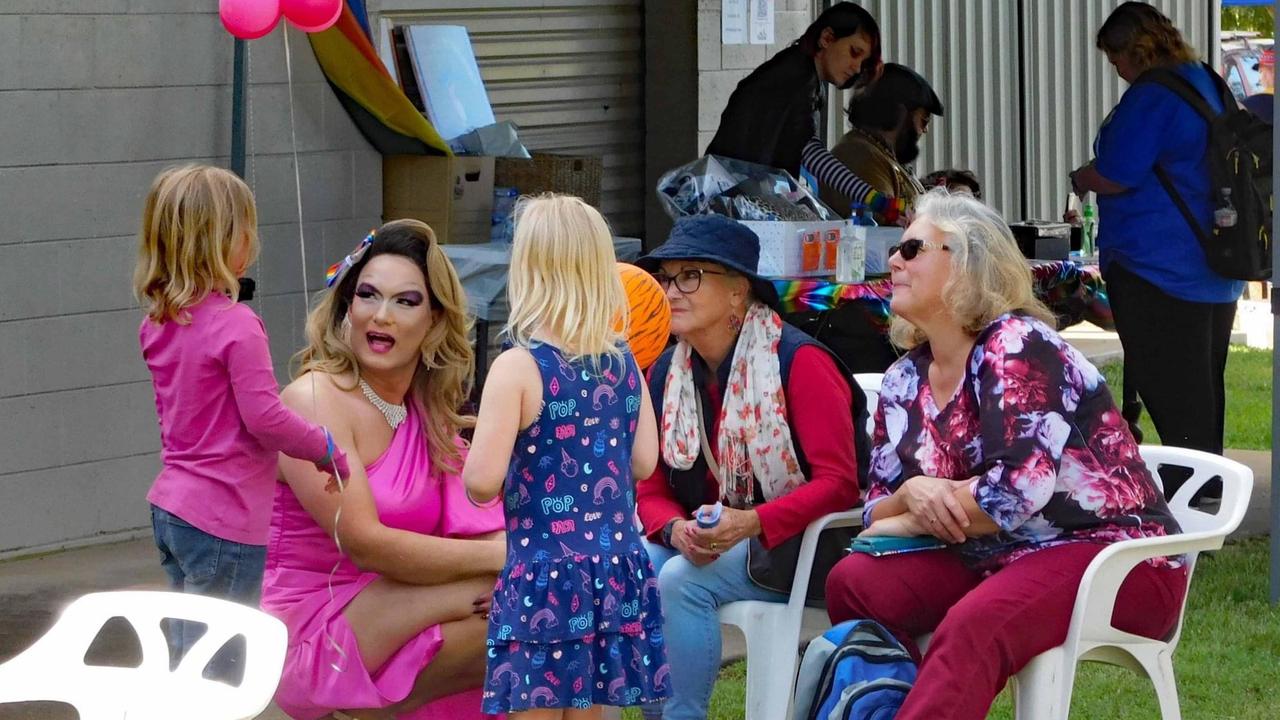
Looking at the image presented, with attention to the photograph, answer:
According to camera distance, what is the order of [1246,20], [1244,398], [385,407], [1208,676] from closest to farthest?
[385,407] < [1208,676] < [1244,398] < [1246,20]

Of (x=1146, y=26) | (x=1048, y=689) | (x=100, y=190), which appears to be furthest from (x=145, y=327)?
(x=1146, y=26)

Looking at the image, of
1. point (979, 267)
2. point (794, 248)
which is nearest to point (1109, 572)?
point (979, 267)

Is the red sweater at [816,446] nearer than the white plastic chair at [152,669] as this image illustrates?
No

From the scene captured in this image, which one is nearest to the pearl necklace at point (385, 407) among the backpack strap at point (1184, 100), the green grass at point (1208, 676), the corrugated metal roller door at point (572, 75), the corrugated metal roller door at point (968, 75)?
the green grass at point (1208, 676)

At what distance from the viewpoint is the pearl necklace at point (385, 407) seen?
11.1 ft

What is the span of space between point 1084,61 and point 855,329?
20.4 ft

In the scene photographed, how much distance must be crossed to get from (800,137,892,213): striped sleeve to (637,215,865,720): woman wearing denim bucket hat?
2.66m

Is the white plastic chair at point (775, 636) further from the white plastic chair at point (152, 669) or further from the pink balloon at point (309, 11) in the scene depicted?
the pink balloon at point (309, 11)

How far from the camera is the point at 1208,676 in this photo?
453 centimetres

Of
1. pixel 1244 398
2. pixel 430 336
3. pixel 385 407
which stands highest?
pixel 430 336

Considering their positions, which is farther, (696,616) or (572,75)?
(572,75)

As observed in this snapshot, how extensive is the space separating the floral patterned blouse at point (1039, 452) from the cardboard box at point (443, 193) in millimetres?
3599

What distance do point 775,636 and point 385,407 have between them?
38.6 inches

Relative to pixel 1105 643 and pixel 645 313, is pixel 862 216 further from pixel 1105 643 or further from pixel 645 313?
pixel 1105 643
